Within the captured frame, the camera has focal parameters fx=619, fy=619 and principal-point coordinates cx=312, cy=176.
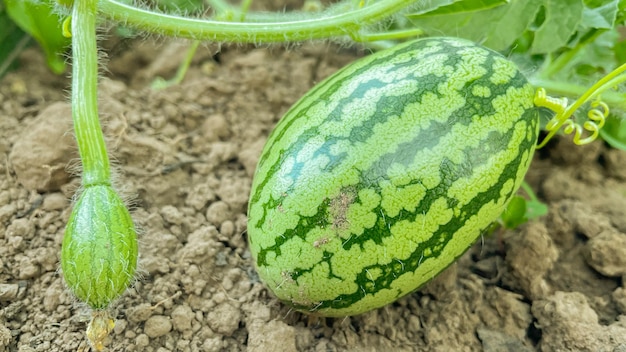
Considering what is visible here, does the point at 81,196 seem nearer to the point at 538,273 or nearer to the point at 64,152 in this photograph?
the point at 64,152

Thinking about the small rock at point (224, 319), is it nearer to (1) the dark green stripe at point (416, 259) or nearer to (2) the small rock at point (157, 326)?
(2) the small rock at point (157, 326)

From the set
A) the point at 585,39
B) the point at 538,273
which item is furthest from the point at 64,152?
the point at 585,39

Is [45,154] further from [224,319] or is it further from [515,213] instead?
[515,213]

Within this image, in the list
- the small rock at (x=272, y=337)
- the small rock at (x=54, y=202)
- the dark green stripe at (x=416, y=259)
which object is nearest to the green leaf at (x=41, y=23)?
the small rock at (x=54, y=202)

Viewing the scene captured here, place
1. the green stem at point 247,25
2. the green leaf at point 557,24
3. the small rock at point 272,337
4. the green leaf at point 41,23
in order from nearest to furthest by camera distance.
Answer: the small rock at point 272,337 → the green stem at point 247,25 → the green leaf at point 557,24 → the green leaf at point 41,23

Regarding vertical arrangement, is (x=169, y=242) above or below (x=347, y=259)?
below

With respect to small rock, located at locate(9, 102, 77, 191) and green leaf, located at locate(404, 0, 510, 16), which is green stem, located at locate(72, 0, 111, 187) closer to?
small rock, located at locate(9, 102, 77, 191)
